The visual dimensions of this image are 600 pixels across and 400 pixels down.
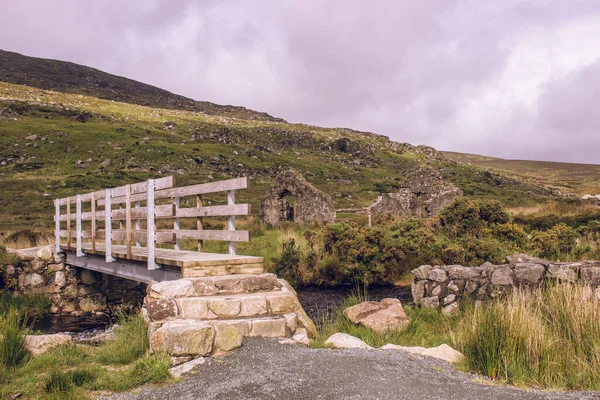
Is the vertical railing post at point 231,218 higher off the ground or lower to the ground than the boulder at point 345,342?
higher

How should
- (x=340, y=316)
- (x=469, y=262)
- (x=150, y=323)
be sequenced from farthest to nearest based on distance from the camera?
(x=469, y=262) → (x=340, y=316) → (x=150, y=323)

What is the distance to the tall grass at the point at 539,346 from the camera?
527cm

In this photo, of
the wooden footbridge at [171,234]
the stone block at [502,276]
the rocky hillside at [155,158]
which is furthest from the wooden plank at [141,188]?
the rocky hillside at [155,158]

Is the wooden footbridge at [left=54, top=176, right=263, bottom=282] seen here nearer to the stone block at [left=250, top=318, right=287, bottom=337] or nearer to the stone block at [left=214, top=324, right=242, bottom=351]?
the stone block at [left=250, top=318, right=287, bottom=337]

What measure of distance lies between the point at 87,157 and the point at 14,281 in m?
38.8

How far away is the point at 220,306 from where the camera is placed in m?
6.82

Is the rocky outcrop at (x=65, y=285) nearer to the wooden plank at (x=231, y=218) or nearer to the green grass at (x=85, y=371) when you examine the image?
the wooden plank at (x=231, y=218)

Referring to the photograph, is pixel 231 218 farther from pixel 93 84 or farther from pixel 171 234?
Result: pixel 93 84

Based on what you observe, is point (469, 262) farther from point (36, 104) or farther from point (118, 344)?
point (36, 104)

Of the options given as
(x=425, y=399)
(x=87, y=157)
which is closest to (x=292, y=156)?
(x=87, y=157)

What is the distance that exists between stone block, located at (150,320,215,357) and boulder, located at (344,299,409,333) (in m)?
3.04

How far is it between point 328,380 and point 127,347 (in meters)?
3.07

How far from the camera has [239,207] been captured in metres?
7.98

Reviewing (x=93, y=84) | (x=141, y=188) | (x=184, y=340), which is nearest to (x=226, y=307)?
(x=184, y=340)
